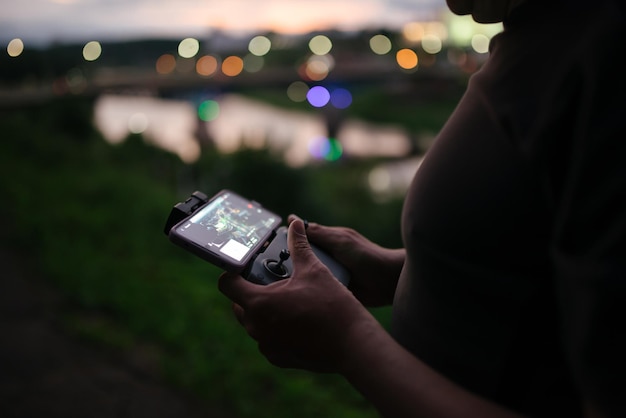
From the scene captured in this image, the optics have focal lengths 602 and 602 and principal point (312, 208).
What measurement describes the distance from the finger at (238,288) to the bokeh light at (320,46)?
45.4 meters

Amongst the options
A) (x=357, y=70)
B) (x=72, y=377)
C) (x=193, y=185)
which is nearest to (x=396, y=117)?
(x=357, y=70)

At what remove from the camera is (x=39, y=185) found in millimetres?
9039

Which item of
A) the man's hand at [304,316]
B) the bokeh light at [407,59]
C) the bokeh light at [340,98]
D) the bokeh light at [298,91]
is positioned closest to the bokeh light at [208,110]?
the bokeh light at [298,91]

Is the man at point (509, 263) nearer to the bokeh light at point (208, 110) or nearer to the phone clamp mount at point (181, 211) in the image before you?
the phone clamp mount at point (181, 211)

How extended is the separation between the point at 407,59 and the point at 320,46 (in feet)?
24.6

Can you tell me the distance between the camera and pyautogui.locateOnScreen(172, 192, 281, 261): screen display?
1327 mm

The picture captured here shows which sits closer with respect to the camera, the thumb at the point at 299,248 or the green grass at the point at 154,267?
the thumb at the point at 299,248

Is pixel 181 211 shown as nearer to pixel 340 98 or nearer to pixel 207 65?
pixel 207 65

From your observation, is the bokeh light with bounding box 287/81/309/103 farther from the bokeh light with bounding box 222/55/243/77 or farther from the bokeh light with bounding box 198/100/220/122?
the bokeh light with bounding box 198/100/220/122

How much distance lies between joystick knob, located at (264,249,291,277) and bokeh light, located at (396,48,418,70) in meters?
44.7

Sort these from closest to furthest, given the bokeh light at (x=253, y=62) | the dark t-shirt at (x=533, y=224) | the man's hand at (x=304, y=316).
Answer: the dark t-shirt at (x=533, y=224) < the man's hand at (x=304, y=316) < the bokeh light at (x=253, y=62)

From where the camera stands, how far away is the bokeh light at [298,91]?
137 ft

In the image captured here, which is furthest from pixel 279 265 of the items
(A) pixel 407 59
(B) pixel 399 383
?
(A) pixel 407 59

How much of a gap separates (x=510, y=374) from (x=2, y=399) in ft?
11.5
